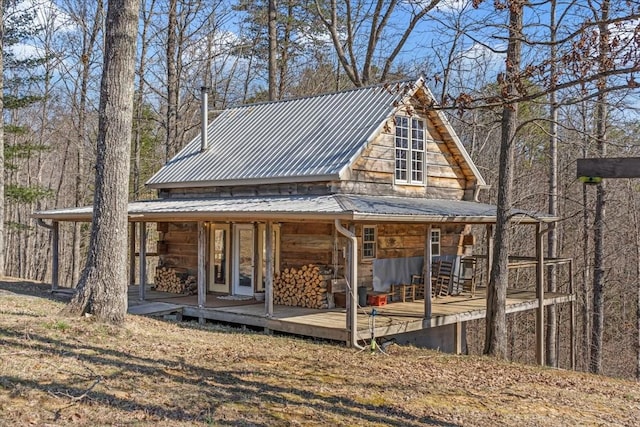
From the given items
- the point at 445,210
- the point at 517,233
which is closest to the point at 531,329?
the point at 517,233

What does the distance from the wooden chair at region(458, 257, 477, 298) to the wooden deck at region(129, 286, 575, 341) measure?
0.54m

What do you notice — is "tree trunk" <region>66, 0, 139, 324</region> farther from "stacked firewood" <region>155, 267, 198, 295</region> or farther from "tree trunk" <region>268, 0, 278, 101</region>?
"tree trunk" <region>268, 0, 278, 101</region>

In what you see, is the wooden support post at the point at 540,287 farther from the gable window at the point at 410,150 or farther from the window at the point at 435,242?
the gable window at the point at 410,150

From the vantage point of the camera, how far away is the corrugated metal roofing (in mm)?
14539

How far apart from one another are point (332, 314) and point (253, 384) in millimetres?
5682

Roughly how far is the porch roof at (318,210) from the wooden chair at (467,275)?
160 centimetres

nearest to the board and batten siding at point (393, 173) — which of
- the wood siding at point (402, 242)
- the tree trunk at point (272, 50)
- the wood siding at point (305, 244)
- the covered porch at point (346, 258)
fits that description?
the covered porch at point (346, 258)

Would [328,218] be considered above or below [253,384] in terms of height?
above

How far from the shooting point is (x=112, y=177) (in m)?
9.87

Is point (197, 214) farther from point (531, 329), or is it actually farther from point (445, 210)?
point (531, 329)

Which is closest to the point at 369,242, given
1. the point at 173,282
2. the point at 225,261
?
the point at 225,261

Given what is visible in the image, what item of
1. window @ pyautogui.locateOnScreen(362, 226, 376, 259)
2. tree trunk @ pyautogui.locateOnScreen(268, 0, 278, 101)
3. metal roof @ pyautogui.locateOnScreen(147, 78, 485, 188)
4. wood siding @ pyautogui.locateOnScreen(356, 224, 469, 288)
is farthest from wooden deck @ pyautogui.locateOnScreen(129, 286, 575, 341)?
tree trunk @ pyautogui.locateOnScreen(268, 0, 278, 101)

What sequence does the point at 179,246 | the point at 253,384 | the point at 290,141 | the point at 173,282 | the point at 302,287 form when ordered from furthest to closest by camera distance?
the point at 179,246 < the point at 173,282 < the point at 290,141 < the point at 302,287 < the point at 253,384

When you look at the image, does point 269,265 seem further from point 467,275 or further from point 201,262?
point 467,275
